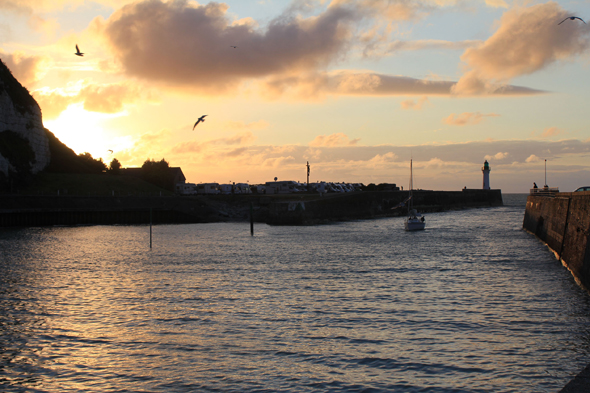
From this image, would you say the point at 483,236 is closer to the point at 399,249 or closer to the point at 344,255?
the point at 399,249

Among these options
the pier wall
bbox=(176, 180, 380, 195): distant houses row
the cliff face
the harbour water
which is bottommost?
the harbour water

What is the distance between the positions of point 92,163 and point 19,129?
28901 mm

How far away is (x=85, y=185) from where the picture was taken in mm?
104000

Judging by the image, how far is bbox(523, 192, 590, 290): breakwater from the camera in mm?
23734

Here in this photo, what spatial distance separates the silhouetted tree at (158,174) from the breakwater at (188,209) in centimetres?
3604

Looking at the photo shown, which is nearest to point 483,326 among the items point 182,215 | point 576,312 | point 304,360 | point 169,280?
point 576,312

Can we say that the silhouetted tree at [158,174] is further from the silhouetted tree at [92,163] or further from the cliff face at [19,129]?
the cliff face at [19,129]

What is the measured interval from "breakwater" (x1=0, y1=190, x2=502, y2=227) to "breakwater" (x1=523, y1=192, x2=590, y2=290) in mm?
35730

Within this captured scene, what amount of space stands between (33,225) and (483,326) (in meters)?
76.3

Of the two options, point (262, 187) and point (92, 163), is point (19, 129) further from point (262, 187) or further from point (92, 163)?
point (262, 187)

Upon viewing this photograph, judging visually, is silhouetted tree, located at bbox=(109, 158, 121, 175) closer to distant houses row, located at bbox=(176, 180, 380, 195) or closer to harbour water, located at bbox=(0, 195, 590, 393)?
distant houses row, located at bbox=(176, 180, 380, 195)

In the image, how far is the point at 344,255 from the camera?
38.5 m

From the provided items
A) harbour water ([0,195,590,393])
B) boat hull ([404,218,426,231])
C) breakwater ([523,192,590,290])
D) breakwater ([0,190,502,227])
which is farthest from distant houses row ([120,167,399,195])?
harbour water ([0,195,590,393])

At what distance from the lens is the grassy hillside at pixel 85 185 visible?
98.1m
